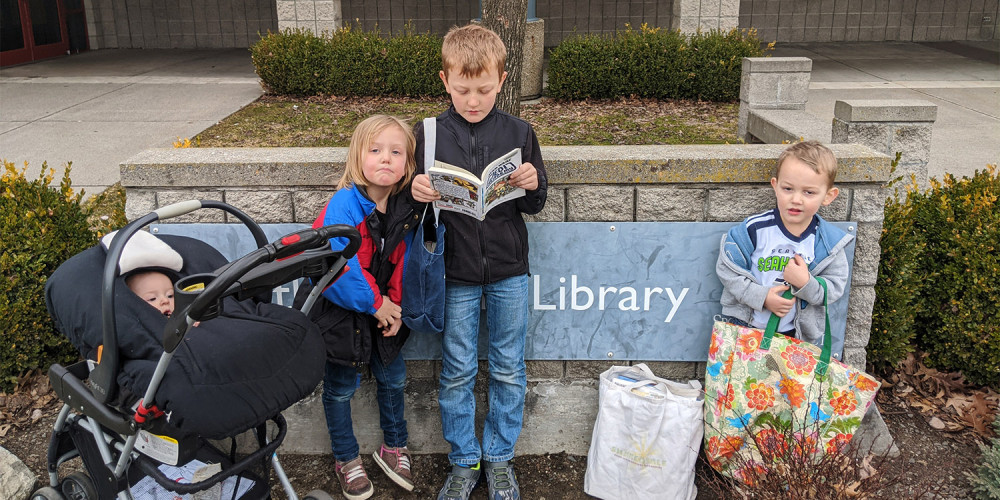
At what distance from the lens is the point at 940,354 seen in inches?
161

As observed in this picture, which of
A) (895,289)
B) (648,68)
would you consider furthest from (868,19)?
(895,289)

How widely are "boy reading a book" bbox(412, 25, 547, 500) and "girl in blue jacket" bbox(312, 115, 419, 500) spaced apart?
0.14 metres

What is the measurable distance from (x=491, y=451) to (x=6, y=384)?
8.17ft

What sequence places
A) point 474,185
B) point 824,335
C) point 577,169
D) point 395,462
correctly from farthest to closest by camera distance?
1. point 395,462
2. point 577,169
3. point 824,335
4. point 474,185

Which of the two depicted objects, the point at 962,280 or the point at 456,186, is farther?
the point at 962,280

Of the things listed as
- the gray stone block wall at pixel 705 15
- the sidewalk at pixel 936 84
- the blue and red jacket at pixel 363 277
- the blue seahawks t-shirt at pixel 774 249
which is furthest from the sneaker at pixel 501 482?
the gray stone block wall at pixel 705 15

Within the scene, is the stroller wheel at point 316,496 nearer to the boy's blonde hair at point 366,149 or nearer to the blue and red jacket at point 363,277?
the blue and red jacket at point 363,277

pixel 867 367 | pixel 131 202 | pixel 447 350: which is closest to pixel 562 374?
pixel 447 350

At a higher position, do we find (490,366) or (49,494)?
(490,366)

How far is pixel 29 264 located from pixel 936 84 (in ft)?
38.9

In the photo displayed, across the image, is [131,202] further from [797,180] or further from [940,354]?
[940,354]

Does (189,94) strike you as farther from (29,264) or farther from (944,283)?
(944,283)

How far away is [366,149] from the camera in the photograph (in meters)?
2.95

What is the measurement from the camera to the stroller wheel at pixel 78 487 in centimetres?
288
